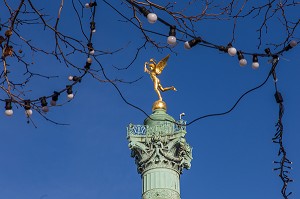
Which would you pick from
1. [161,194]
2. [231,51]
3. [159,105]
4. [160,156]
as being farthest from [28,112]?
[159,105]

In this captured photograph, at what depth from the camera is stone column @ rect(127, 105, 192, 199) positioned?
116 ft

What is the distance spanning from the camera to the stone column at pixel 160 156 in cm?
3538

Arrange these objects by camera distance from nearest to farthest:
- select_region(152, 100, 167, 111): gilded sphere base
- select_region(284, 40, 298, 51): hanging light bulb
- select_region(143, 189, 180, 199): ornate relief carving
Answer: select_region(284, 40, 298, 51): hanging light bulb < select_region(143, 189, 180, 199): ornate relief carving < select_region(152, 100, 167, 111): gilded sphere base

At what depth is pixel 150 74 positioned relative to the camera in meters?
41.9

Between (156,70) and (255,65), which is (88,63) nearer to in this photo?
(255,65)

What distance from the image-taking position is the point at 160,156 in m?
36.2

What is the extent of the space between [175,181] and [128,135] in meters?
3.52

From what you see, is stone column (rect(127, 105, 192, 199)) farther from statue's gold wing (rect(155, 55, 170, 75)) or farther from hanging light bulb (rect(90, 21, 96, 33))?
hanging light bulb (rect(90, 21, 96, 33))

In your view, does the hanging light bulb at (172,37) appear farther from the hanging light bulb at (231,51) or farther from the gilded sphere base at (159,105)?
the gilded sphere base at (159,105)

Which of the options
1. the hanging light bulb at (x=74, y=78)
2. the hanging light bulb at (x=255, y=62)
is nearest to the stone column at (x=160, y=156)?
the hanging light bulb at (x=74, y=78)

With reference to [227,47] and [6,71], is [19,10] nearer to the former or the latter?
[6,71]

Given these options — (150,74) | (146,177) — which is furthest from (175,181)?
(150,74)

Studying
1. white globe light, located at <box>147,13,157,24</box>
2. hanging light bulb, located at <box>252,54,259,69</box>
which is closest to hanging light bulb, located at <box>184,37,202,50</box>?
white globe light, located at <box>147,13,157,24</box>

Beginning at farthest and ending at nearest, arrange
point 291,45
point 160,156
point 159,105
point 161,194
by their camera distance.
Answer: point 159,105
point 160,156
point 161,194
point 291,45
